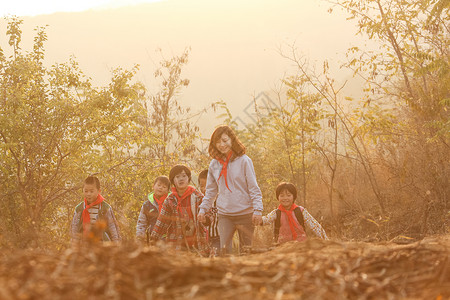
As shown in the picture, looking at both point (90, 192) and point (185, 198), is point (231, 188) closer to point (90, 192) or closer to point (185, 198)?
point (185, 198)

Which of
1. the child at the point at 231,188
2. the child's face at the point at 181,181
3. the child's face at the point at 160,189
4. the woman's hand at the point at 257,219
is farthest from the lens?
the child's face at the point at 160,189

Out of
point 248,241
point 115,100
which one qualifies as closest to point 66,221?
point 115,100

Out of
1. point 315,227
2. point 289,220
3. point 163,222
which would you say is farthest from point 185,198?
point 315,227

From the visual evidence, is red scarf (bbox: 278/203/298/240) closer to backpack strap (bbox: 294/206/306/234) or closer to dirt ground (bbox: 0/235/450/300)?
backpack strap (bbox: 294/206/306/234)

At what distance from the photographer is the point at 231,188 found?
6.21m

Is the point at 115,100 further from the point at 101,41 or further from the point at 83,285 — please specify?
the point at 101,41

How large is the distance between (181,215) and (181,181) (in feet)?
1.55

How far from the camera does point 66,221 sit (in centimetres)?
1076

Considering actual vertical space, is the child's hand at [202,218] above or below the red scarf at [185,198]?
below

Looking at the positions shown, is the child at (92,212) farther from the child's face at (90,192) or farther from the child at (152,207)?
the child at (152,207)

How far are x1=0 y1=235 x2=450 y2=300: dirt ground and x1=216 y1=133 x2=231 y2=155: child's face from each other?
12.6 ft

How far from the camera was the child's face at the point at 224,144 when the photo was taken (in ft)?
20.6

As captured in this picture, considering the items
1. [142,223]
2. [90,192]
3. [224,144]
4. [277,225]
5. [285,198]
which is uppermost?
[224,144]

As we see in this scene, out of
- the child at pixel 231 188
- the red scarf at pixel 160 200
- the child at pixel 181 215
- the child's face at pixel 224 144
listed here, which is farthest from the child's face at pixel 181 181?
the child's face at pixel 224 144
